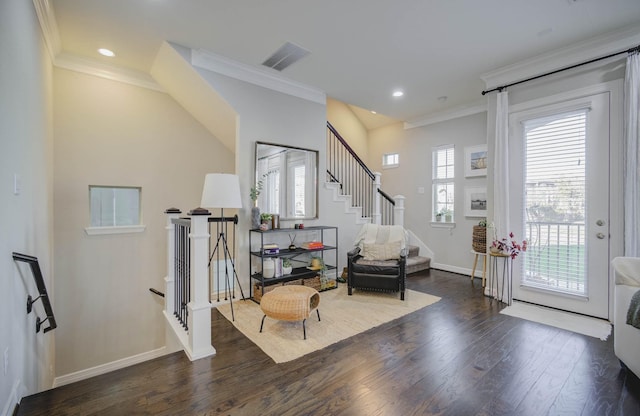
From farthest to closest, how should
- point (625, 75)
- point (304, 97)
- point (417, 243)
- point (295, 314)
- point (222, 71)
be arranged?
point (417, 243)
point (304, 97)
point (222, 71)
point (625, 75)
point (295, 314)

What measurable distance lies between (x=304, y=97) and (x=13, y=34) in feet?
10.6

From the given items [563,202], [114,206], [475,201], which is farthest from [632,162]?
[114,206]

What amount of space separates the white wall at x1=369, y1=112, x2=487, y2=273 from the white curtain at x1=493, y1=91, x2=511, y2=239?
1289mm

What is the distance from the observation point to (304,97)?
4.53m

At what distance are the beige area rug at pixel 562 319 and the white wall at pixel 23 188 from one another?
4490 millimetres

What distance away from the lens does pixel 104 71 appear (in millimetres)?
3848

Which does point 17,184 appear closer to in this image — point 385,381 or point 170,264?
point 170,264

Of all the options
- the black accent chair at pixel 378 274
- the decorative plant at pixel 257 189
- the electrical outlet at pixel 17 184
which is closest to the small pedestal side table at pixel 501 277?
the black accent chair at pixel 378 274

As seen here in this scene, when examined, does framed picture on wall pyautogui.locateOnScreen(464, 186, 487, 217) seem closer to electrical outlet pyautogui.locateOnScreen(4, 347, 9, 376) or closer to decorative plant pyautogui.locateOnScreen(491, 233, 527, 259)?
decorative plant pyautogui.locateOnScreen(491, 233, 527, 259)

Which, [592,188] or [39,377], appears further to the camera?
[592,188]

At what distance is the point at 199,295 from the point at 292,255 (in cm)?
184

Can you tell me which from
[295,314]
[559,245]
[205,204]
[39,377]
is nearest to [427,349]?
[295,314]

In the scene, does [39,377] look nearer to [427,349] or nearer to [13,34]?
[13,34]

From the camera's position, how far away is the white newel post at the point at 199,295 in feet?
7.92
